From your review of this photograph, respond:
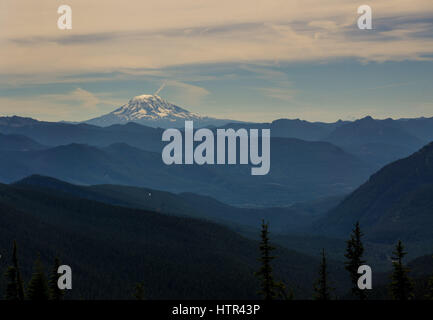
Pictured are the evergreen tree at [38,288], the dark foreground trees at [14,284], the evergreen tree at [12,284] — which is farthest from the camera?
the evergreen tree at [38,288]

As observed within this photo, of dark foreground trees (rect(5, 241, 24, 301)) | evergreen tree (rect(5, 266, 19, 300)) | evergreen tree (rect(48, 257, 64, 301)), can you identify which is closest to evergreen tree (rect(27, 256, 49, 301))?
dark foreground trees (rect(5, 241, 24, 301))

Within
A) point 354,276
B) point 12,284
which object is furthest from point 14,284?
point 354,276

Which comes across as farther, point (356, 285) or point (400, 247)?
point (356, 285)

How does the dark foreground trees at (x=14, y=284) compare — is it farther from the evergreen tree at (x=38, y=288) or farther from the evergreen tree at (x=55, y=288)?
the evergreen tree at (x=55, y=288)

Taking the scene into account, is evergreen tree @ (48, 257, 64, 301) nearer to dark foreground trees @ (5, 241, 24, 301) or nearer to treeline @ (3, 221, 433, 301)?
treeline @ (3, 221, 433, 301)

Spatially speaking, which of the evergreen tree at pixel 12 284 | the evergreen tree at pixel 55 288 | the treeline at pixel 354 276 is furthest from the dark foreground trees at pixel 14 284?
the treeline at pixel 354 276

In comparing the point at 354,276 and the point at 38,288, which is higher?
the point at 354,276

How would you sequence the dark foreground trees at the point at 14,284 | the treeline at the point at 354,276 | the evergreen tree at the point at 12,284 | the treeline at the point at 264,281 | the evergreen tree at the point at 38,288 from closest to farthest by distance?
the treeline at the point at 354,276, the treeline at the point at 264,281, the dark foreground trees at the point at 14,284, the evergreen tree at the point at 12,284, the evergreen tree at the point at 38,288

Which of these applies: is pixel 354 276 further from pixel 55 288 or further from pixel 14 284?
pixel 14 284
